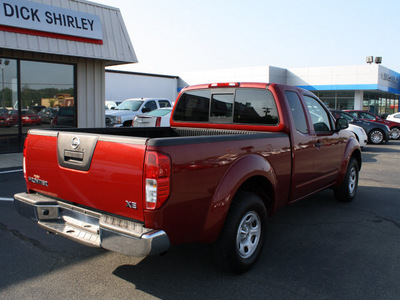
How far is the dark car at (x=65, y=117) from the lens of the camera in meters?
12.5

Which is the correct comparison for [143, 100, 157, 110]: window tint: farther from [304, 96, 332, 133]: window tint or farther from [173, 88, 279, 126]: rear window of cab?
[304, 96, 332, 133]: window tint

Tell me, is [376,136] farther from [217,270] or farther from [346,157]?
[217,270]

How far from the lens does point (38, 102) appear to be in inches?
474

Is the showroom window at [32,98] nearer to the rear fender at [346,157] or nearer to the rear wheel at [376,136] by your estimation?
the rear fender at [346,157]

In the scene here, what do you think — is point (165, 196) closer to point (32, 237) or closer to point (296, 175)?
point (296, 175)

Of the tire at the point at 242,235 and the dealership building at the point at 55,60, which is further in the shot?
the dealership building at the point at 55,60

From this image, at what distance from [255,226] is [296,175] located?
3.38 ft

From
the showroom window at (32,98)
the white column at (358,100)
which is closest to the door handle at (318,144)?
the showroom window at (32,98)

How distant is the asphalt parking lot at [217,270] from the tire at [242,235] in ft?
0.51

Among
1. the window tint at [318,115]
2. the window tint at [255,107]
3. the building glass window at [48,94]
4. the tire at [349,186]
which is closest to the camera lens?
the window tint at [255,107]

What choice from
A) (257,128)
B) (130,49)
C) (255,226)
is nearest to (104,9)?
(130,49)

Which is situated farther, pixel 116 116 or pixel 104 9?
pixel 116 116

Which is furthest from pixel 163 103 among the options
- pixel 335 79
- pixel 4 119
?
pixel 335 79

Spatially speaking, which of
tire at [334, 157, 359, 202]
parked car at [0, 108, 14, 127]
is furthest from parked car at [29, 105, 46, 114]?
tire at [334, 157, 359, 202]
